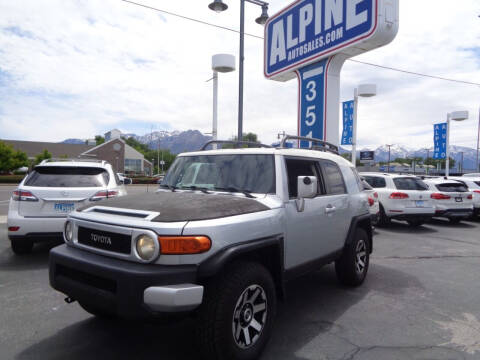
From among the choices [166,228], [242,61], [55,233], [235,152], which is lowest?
[55,233]

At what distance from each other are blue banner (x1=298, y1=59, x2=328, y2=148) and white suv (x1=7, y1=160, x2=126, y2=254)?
17.5 feet

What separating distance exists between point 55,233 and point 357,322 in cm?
464

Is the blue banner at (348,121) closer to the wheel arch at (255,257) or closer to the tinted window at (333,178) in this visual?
the tinted window at (333,178)

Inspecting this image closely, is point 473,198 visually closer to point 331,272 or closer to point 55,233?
point 331,272

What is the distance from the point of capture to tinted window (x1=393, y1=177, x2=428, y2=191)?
33.7 ft

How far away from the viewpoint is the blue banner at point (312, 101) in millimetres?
8758

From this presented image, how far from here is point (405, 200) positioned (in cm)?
1001

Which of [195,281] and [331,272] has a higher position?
[195,281]

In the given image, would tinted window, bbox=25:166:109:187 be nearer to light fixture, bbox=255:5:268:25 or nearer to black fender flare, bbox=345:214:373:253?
black fender flare, bbox=345:214:373:253

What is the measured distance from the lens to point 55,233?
550 cm

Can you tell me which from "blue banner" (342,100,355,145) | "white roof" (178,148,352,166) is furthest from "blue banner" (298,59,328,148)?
"blue banner" (342,100,355,145)

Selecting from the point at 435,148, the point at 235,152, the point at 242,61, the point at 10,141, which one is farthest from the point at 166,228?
the point at 10,141

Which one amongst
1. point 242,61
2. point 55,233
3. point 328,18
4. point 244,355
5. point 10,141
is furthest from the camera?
point 10,141

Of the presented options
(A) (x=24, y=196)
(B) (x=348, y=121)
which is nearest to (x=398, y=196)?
(A) (x=24, y=196)
